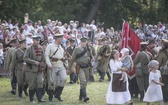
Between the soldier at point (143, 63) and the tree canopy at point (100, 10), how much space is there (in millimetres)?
21395

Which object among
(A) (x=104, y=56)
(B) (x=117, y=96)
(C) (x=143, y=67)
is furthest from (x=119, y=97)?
(A) (x=104, y=56)

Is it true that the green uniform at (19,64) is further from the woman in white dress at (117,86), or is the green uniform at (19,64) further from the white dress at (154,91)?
the white dress at (154,91)

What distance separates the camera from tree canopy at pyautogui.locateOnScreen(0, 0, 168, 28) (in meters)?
39.3

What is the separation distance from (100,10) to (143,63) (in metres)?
29.3

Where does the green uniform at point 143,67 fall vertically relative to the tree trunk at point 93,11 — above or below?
below

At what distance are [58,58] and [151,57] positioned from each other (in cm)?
301

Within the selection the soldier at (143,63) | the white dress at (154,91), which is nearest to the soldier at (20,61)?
the soldier at (143,63)

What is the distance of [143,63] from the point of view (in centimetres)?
1600

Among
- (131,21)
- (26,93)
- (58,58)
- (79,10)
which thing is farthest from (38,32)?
(131,21)

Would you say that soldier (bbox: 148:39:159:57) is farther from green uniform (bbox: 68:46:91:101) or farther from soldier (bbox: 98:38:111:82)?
soldier (bbox: 98:38:111:82)

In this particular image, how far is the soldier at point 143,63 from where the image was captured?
1593 centimetres

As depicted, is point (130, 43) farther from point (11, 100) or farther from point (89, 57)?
point (11, 100)

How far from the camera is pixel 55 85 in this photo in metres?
16.4

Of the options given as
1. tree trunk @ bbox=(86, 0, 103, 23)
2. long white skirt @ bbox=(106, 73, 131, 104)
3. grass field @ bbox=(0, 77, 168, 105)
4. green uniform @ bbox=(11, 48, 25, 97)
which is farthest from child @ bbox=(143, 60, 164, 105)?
tree trunk @ bbox=(86, 0, 103, 23)
